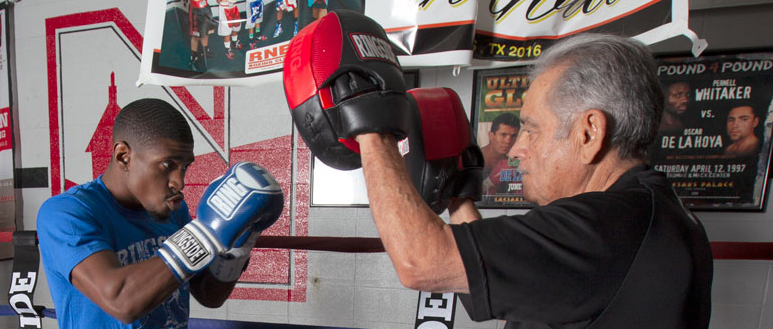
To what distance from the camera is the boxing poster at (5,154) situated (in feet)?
→ 10.6

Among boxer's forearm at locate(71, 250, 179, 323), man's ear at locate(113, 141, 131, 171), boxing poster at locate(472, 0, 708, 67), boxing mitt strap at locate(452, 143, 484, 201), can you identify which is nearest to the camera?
boxer's forearm at locate(71, 250, 179, 323)

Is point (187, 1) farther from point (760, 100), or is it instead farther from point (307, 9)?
point (760, 100)

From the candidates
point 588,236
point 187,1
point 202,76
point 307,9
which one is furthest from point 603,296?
point 187,1

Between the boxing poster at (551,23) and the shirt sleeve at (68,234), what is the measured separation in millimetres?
1669

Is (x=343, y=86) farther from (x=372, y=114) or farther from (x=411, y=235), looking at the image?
(x=411, y=235)

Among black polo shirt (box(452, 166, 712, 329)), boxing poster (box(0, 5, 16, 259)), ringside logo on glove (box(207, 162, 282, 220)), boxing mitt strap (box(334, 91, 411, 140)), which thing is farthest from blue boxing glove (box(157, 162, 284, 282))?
boxing poster (box(0, 5, 16, 259))

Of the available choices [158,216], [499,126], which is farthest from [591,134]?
[499,126]

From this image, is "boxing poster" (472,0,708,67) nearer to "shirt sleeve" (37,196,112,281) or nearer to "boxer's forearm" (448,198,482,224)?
"boxer's forearm" (448,198,482,224)

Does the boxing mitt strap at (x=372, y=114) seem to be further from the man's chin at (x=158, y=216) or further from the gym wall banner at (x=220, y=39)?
the gym wall banner at (x=220, y=39)

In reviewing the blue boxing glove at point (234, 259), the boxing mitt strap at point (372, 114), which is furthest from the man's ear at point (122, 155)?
the boxing mitt strap at point (372, 114)

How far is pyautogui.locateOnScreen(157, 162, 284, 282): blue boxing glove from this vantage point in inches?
39.5

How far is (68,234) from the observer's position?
1021mm

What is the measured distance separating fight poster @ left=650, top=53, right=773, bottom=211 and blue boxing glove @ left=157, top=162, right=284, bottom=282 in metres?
1.94

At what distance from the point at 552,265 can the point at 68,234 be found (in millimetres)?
1149
